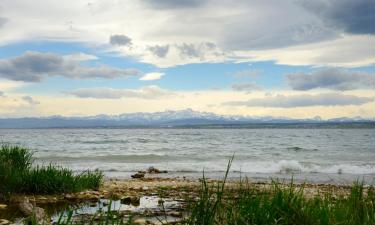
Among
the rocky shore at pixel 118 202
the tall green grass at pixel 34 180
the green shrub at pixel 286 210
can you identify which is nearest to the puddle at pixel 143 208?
the rocky shore at pixel 118 202

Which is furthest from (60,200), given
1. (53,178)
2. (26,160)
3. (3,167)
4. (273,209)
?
(273,209)

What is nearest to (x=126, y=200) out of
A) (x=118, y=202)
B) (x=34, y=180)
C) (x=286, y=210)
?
(x=118, y=202)

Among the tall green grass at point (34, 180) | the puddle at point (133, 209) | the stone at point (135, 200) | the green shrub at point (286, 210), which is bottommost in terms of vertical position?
the stone at point (135, 200)

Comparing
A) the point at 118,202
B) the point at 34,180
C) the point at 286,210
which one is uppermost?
the point at 286,210

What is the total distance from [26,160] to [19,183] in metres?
2.07

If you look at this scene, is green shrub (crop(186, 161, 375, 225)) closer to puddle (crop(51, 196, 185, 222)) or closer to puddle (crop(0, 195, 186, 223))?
puddle (crop(0, 195, 186, 223))

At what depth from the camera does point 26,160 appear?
46.2ft

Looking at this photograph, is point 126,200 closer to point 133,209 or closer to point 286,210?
point 133,209

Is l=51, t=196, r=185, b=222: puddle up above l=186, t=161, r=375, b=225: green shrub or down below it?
below

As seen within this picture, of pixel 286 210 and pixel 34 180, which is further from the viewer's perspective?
pixel 34 180

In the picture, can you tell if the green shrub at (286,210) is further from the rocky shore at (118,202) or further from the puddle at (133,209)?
the rocky shore at (118,202)

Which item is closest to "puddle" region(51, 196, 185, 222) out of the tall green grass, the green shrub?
the tall green grass

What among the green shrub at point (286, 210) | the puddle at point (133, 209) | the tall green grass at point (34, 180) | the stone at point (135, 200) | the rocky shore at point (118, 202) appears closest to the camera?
the green shrub at point (286, 210)

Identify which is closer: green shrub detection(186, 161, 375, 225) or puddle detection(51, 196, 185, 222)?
green shrub detection(186, 161, 375, 225)
